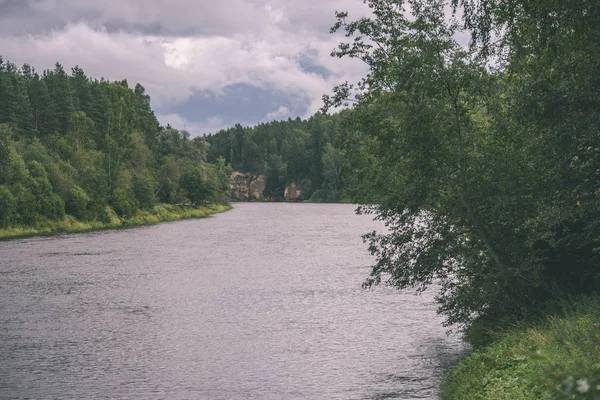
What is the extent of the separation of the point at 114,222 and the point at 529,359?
74096 mm

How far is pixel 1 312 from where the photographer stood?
86.4 ft

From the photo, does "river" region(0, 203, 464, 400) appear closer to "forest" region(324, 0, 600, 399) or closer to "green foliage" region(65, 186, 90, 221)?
"forest" region(324, 0, 600, 399)

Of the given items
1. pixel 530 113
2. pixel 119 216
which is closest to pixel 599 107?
pixel 530 113

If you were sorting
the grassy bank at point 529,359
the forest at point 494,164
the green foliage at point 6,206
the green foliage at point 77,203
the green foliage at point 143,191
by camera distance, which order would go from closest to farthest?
the grassy bank at point 529,359, the forest at point 494,164, the green foliage at point 6,206, the green foliage at point 77,203, the green foliage at point 143,191

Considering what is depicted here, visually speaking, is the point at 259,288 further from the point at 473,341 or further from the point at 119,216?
the point at 119,216

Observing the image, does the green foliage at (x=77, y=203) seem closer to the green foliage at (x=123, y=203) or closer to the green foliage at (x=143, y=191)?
the green foliage at (x=123, y=203)

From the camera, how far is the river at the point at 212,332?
1706 centimetres

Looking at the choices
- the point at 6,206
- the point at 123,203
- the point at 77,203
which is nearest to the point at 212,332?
the point at 6,206

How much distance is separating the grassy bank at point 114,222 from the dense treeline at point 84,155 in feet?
2.83

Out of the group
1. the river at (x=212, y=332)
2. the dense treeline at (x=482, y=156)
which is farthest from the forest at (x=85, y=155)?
the dense treeline at (x=482, y=156)

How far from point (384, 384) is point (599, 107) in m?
8.99

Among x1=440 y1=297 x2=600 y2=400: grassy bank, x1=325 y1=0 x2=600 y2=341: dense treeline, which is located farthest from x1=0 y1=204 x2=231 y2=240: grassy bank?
x1=440 y1=297 x2=600 y2=400: grassy bank

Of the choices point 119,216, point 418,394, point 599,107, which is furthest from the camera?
point 119,216

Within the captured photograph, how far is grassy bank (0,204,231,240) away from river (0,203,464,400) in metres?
22.2
